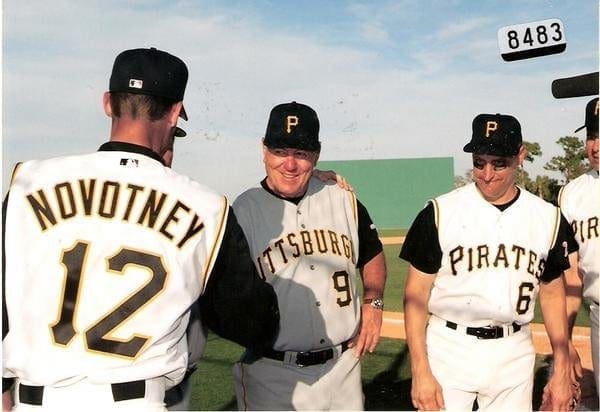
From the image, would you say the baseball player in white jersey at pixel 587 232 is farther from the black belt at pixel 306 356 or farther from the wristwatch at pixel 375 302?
the black belt at pixel 306 356

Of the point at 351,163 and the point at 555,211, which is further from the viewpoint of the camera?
the point at 351,163

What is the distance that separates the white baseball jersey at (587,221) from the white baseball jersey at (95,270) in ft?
8.25

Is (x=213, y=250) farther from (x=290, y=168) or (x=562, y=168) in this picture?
(x=562, y=168)

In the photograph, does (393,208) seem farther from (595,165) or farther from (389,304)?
(595,165)

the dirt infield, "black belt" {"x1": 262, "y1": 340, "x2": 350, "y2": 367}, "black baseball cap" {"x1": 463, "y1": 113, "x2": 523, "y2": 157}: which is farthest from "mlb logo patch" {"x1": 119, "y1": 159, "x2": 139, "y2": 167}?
the dirt infield

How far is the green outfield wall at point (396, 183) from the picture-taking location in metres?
31.0

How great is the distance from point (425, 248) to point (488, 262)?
11.9 inches

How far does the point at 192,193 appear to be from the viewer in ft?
5.82

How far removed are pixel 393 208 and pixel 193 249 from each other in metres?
30.3

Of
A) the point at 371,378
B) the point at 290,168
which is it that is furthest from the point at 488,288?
the point at 371,378

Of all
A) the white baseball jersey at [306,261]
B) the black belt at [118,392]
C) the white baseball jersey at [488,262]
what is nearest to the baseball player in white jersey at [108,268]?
the black belt at [118,392]

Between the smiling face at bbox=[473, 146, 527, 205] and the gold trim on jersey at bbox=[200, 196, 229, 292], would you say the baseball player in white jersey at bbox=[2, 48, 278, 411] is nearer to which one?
the gold trim on jersey at bbox=[200, 196, 229, 292]

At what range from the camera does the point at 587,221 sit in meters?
3.48

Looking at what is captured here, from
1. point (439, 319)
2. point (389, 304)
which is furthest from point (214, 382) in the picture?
point (389, 304)
